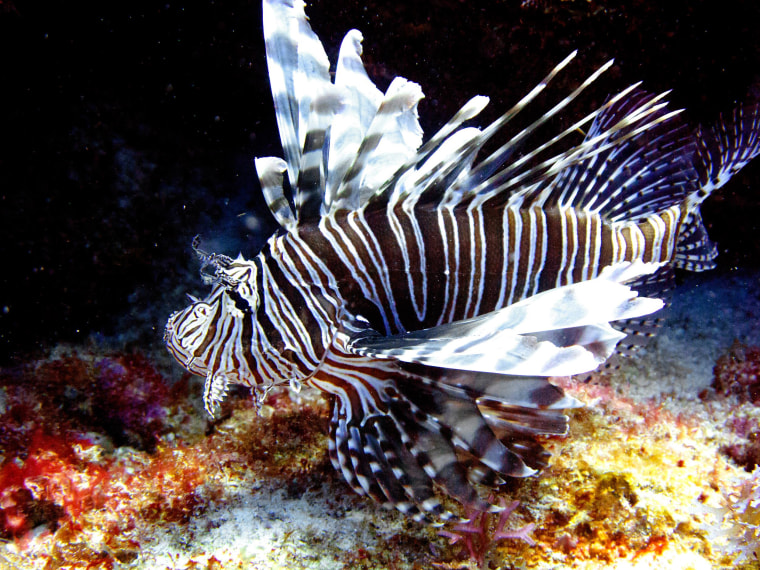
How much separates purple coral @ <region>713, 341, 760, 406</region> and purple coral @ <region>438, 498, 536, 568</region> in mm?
2993

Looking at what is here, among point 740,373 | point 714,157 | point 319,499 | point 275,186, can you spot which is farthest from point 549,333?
point 740,373

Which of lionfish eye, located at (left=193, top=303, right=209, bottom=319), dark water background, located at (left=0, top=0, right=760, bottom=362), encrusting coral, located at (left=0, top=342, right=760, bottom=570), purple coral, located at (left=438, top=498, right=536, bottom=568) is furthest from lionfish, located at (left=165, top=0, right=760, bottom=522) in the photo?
dark water background, located at (left=0, top=0, right=760, bottom=362)

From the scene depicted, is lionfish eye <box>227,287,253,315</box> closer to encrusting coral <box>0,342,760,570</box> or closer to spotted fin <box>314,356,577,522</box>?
spotted fin <box>314,356,577,522</box>

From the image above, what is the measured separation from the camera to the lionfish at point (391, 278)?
2.43 metres

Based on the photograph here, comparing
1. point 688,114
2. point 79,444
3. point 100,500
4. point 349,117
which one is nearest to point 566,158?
point 349,117

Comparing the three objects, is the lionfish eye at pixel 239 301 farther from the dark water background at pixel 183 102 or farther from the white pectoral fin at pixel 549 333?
the dark water background at pixel 183 102

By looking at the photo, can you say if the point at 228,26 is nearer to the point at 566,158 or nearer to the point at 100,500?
the point at 566,158

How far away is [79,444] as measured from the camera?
11.9ft

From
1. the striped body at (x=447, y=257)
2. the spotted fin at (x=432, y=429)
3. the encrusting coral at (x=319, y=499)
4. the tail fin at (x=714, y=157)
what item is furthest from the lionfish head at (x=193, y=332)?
the tail fin at (x=714, y=157)

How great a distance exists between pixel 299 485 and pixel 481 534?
4.21 ft

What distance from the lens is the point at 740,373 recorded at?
14.1 ft

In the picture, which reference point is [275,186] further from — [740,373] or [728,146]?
[740,373]

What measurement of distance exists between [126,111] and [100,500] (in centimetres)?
424

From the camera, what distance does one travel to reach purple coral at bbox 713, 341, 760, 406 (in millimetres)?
4164
